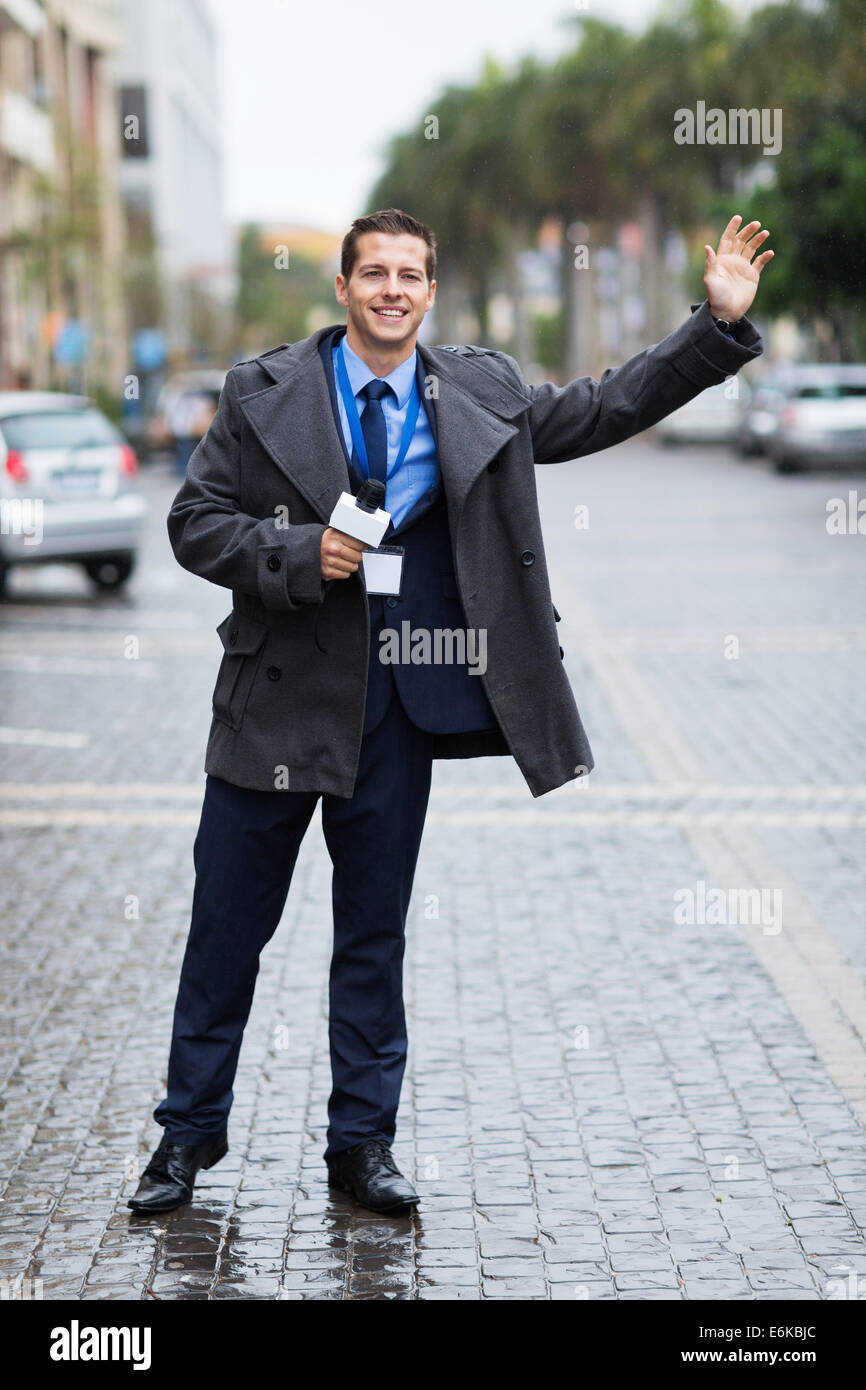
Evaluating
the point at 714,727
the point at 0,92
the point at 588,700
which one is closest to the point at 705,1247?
the point at 714,727

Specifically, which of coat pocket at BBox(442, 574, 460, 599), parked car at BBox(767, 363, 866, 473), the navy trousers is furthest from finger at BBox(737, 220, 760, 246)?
parked car at BBox(767, 363, 866, 473)

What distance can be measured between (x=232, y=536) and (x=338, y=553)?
0.23 m

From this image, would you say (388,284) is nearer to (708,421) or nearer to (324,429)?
(324,429)

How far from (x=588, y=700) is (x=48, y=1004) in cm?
551

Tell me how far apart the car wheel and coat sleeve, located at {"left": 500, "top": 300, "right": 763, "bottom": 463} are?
13461 mm

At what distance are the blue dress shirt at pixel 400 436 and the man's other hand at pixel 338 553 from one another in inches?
8.0

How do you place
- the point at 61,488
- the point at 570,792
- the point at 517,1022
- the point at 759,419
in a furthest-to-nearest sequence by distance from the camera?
the point at 759,419 < the point at 61,488 < the point at 570,792 < the point at 517,1022

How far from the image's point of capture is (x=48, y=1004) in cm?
569

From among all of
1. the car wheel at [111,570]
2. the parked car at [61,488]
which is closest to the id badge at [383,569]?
the parked car at [61,488]

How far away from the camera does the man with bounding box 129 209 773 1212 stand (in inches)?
154

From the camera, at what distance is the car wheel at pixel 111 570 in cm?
1738

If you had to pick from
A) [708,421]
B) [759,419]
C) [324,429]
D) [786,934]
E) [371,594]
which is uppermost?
[324,429]

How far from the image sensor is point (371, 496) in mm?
3768

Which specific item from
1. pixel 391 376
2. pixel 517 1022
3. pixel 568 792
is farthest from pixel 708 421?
pixel 391 376
